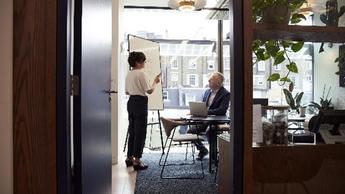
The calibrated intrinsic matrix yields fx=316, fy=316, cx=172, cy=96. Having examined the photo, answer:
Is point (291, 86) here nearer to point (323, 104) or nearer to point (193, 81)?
point (323, 104)

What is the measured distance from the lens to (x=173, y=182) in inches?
150

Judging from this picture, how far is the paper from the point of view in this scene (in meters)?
1.60

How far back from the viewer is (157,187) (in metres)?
3.61

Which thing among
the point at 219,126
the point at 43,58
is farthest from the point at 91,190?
the point at 219,126

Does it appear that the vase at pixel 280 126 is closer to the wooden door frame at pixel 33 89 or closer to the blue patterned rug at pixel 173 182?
the wooden door frame at pixel 33 89

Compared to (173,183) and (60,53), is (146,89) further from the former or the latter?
(60,53)

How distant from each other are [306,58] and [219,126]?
2822mm

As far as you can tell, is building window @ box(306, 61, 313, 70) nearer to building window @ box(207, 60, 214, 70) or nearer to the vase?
the vase

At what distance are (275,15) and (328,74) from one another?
508mm

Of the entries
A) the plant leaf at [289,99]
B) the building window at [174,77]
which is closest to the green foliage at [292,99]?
the plant leaf at [289,99]
